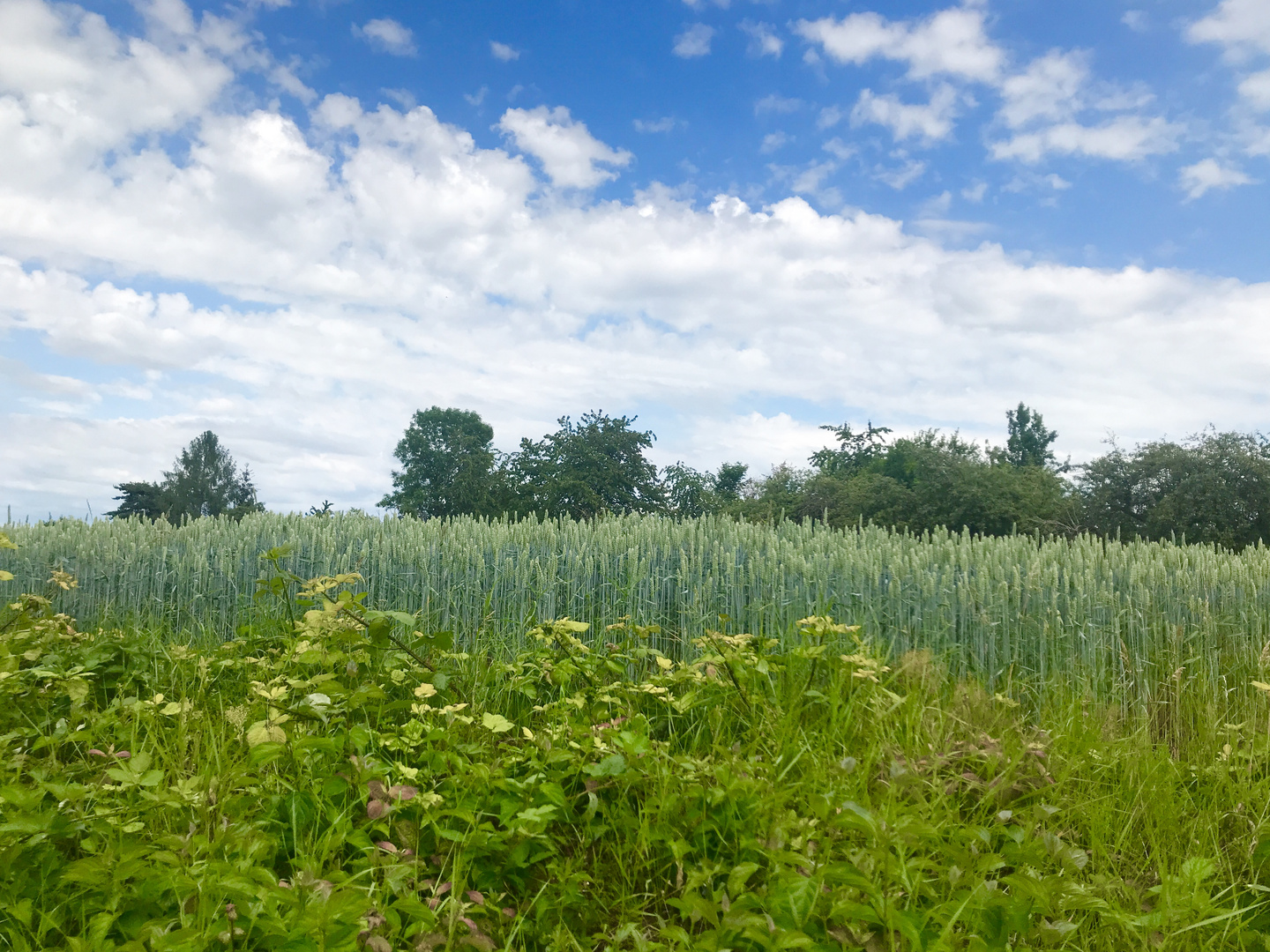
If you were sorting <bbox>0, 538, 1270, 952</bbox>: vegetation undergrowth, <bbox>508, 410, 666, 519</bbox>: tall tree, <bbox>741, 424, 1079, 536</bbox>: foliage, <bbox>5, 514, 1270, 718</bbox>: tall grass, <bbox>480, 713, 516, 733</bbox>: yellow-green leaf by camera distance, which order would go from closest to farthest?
<bbox>0, 538, 1270, 952</bbox>: vegetation undergrowth, <bbox>480, 713, 516, 733</bbox>: yellow-green leaf, <bbox>5, 514, 1270, 718</bbox>: tall grass, <bbox>741, 424, 1079, 536</bbox>: foliage, <bbox>508, 410, 666, 519</bbox>: tall tree

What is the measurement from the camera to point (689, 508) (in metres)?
21.5

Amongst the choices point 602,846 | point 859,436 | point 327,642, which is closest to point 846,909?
point 602,846

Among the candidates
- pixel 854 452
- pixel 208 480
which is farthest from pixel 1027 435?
pixel 208 480

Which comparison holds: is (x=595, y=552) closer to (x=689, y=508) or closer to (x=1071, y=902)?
(x=1071, y=902)

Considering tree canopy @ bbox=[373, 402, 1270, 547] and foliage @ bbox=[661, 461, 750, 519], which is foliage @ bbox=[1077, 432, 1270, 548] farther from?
foliage @ bbox=[661, 461, 750, 519]

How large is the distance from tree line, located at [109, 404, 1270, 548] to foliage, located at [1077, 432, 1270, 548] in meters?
0.03

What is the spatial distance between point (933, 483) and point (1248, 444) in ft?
23.2

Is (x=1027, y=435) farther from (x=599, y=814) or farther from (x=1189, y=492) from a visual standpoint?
(x=599, y=814)

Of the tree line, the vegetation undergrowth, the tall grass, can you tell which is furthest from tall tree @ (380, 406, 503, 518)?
the vegetation undergrowth

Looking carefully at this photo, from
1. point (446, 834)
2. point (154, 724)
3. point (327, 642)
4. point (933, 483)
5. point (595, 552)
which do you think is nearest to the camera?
point (446, 834)

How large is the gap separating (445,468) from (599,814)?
23.6 metres

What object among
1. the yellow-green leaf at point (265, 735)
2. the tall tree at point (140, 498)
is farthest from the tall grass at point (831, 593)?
the tall tree at point (140, 498)

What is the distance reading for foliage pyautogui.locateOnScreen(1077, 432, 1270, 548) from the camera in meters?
17.8

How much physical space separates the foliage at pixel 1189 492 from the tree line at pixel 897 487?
0.09ft
